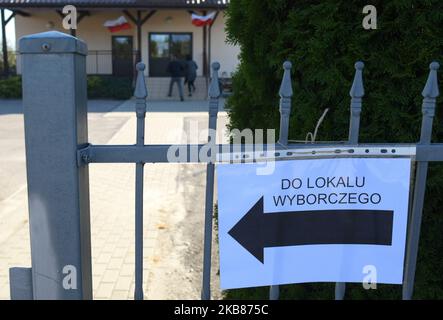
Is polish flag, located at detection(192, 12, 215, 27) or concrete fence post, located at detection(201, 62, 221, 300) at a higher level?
polish flag, located at detection(192, 12, 215, 27)

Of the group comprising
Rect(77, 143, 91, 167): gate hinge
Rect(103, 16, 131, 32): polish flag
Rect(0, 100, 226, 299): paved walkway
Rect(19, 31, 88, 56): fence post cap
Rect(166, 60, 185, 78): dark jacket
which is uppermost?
Rect(103, 16, 131, 32): polish flag

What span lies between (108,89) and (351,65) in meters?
19.5

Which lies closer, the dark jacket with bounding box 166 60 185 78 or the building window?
the dark jacket with bounding box 166 60 185 78

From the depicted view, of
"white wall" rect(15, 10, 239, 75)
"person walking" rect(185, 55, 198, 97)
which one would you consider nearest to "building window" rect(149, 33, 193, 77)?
"white wall" rect(15, 10, 239, 75)

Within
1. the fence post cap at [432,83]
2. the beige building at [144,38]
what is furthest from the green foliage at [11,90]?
the fence post cap at [432,83]

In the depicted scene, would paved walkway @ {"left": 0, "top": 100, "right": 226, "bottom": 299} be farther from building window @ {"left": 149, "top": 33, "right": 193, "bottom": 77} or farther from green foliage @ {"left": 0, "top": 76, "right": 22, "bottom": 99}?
building window @ {"left": 149, "top": 33, "right": 193, "bottom": 77}

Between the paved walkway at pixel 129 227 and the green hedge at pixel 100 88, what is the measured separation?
11.5 m

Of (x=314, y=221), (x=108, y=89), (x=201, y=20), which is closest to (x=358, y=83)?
(x=314, y=221)

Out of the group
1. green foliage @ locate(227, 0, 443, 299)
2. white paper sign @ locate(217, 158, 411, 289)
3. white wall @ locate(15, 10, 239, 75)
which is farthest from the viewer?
white wall @ locate(15, 10, 239, 75)

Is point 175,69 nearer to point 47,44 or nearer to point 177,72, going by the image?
point 177,72

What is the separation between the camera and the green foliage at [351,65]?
1.96 m

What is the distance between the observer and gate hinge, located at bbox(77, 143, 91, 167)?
1.64 meters

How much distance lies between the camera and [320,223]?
175 centimetres

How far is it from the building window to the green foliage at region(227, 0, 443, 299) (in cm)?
2141
